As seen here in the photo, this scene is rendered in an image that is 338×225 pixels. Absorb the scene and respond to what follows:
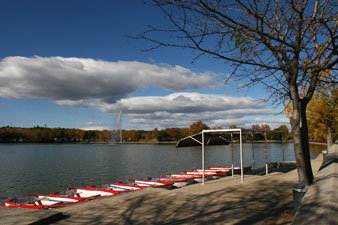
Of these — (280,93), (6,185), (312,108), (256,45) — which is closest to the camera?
(256,45)

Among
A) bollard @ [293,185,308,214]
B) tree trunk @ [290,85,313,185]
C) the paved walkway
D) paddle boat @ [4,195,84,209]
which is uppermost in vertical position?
tree trunk @ [290,85,313,185]

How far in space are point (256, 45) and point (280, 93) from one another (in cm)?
200

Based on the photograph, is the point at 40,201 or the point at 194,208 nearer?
the point at 194,208

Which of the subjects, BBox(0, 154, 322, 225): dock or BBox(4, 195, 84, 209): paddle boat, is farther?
BBox(4, 195, 84, 209): paddle boat

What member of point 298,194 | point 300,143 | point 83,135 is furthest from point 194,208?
point 83,135

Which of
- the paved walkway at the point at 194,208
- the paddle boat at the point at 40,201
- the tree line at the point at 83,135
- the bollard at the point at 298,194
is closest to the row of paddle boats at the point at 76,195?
the paddle boat at the point at 40,201

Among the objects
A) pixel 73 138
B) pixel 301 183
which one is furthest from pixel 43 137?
pixel 301 183

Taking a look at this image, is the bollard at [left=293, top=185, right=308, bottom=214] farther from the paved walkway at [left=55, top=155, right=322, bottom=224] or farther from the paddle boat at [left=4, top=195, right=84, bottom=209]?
the paddle boat at [left=4, top=195, right=84, bottom=209]

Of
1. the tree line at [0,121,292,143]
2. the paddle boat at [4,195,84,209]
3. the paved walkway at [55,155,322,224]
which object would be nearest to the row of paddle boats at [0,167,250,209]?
the paddle boat at [4,195,84,209]

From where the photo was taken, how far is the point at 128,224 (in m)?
7.20

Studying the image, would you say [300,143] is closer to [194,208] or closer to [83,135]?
[194,208]

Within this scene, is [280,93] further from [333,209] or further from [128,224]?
[128,224]

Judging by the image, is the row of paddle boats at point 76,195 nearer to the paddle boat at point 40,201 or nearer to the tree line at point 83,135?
the paddle boat at point 40,201

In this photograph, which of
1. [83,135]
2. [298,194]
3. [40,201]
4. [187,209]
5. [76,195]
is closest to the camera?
[298,194]
